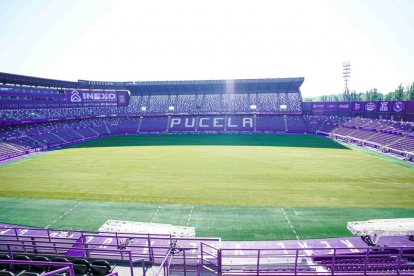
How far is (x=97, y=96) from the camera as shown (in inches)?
2793

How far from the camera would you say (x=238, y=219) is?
18.4m

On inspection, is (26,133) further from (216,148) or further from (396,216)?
(396,216)

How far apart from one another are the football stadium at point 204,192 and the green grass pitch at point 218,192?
0.14 meters

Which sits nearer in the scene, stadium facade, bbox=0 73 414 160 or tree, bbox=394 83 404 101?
stadium facade, bbox=0 73 414 160

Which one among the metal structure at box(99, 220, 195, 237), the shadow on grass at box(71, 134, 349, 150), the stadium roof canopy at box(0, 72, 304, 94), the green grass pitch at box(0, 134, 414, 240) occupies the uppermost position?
the stadium roof canopy at box(0, 72, 304, 94)

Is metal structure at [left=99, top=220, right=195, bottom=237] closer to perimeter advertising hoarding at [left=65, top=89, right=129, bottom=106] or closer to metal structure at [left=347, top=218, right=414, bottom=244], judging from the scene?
metal structure at [left=347, top=218, right=414, bottom=244]

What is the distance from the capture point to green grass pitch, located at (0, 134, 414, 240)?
18172 mm

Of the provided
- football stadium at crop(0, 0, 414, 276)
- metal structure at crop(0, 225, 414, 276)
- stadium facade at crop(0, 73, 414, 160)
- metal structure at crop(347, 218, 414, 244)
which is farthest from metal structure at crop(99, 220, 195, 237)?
stadium facade at crop(0, 73, 414, 160)

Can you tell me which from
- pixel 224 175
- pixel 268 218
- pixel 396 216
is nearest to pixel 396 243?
pixel 396 216

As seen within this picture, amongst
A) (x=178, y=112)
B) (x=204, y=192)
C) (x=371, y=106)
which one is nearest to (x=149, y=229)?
(x=204, y=192)

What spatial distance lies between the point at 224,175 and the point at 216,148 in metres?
18.1

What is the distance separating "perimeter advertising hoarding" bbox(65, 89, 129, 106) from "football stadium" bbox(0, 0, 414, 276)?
31 centimetres

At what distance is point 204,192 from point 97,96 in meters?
59.9

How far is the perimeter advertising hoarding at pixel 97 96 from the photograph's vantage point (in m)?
67.9
